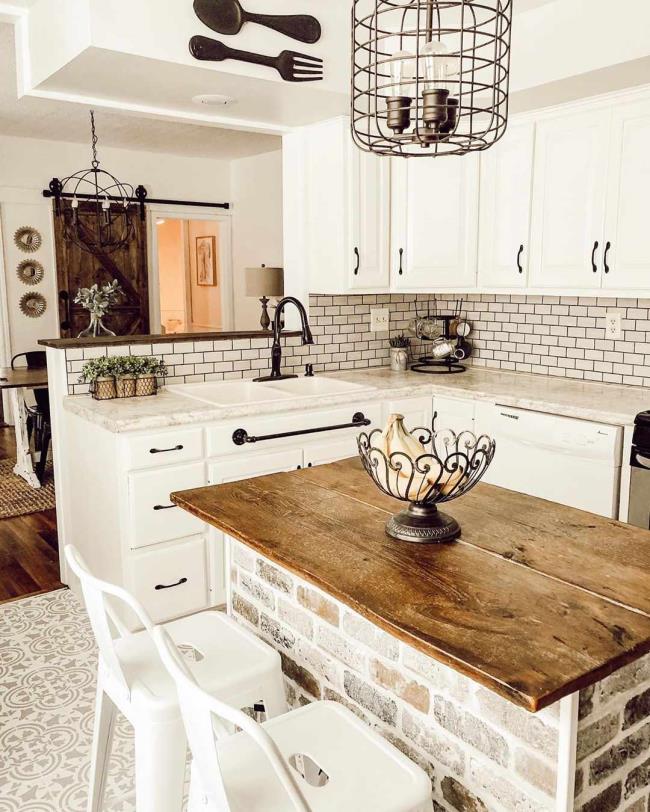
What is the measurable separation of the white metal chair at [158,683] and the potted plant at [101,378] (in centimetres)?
161

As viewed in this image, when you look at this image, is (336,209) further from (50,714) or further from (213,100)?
(50,714)

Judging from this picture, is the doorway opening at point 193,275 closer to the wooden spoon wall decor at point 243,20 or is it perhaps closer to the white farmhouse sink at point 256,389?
the white farmhouse sink at point 256,389

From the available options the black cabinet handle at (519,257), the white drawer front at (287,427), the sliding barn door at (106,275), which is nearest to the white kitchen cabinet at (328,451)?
Result: the white drawer front at (287,427)

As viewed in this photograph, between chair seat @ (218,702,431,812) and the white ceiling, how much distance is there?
4.43 m

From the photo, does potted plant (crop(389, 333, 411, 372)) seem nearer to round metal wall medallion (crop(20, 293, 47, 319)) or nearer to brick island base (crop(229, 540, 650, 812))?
brick island base (crop(229, 540, 650, 812))

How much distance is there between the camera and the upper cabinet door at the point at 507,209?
357 cm

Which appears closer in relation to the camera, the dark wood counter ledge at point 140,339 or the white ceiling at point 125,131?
the dark wood counter ledge at point 140,339

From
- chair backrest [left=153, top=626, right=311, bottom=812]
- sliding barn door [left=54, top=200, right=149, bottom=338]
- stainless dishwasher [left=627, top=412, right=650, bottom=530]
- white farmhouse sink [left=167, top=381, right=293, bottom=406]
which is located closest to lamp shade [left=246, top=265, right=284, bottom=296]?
white farmhouse sink [left=167, top=381, right=293, bottom=406]

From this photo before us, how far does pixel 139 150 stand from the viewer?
23.8 feet

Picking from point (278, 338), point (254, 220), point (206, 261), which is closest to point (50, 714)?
point (278, 338)

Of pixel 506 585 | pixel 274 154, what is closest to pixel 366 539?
pixel 506 585

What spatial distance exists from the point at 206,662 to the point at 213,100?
2.52m

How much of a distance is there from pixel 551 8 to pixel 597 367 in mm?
1668

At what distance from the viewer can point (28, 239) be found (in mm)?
6969
